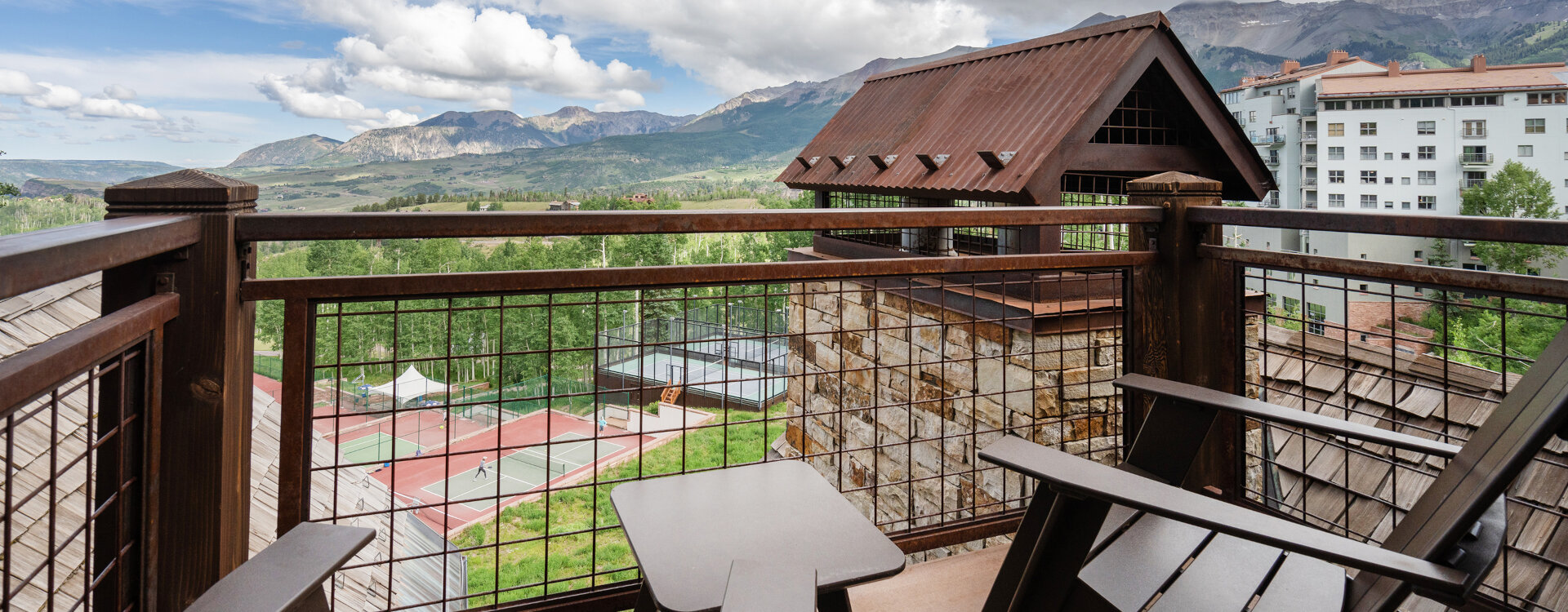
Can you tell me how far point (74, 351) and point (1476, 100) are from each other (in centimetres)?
5042

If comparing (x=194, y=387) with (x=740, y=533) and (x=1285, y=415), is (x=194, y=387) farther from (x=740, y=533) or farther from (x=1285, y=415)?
(x=1285, y=415)

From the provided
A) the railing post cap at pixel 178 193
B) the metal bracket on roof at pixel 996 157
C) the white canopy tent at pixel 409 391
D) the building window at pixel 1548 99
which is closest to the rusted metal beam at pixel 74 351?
the railing post cap at pixel 178 193

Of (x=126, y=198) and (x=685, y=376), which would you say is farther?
(x=685, y=376)

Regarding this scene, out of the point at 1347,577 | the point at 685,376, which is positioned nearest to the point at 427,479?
the point at 685,376

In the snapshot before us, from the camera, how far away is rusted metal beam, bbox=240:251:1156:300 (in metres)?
1.44

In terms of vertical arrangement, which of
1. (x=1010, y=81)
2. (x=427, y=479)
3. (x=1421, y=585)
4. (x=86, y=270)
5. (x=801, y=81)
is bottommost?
(x=427, y=479)

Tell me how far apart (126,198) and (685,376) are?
1940mm

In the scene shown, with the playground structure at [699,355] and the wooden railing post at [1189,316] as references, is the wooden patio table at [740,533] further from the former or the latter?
the wooden railing post at [1189,316]

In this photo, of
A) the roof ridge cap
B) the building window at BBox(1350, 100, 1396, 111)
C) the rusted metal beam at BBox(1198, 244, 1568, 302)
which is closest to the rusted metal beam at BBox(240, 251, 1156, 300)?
the rusted metal beam at BBox(1198, 244, 1568, 302)

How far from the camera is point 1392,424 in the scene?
1824 mm

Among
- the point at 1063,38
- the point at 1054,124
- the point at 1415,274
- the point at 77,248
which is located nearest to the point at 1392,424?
the point at 1415,274

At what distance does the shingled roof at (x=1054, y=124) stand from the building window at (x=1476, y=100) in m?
39.7

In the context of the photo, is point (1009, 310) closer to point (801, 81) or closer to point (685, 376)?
point (685, 376)

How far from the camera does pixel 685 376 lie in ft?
9.80
